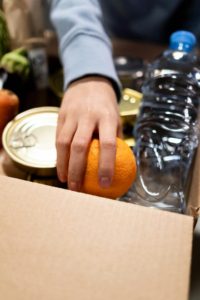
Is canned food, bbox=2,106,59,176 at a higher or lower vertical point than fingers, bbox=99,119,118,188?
lower

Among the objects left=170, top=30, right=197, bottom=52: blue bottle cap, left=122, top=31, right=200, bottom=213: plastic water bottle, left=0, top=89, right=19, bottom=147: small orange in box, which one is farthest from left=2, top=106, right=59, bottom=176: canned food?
left=170, top=30, right=197, bottom=52: blue bottle cap

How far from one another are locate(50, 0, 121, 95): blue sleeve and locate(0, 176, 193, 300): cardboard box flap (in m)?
0.28

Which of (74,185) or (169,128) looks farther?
(169,128)

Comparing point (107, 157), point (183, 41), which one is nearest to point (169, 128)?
point (183, 41)

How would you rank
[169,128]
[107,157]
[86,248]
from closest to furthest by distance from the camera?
[86,248]
[107,157]
[169,128]

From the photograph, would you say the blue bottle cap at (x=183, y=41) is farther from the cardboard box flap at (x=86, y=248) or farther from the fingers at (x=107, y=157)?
the cardboard box flap at (x=86, y=248)

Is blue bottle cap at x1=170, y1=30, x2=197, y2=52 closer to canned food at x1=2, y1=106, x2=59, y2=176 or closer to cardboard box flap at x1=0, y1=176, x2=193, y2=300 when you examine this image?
canned food at x1=2, y1=106, x2=59, y2=176

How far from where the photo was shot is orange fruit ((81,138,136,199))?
49 centimetres

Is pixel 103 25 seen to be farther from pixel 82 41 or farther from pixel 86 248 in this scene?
pixel 86 248

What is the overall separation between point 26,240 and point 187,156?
1.30 ft

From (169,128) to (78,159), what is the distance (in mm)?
295

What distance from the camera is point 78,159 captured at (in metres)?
0.49

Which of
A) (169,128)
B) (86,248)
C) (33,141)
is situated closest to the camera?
(86,248)

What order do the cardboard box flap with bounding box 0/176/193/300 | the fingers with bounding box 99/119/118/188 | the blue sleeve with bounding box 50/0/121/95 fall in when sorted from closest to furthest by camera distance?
the cardboard box flap with bounding box 0/176/193/300 → the fingers with bounding box 99/119/118/188 → the blue sleeve with bounding box 50/0/121/95
